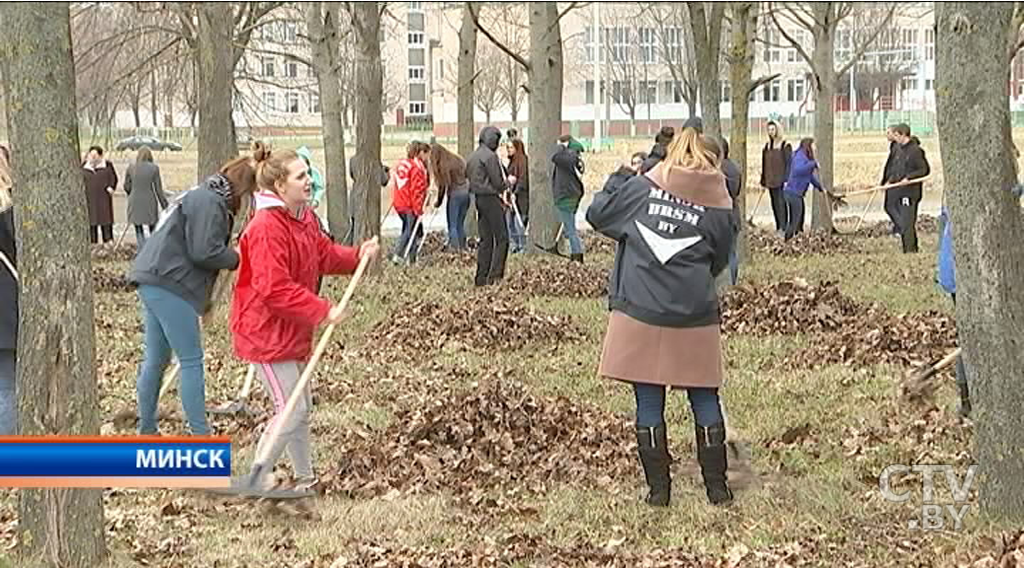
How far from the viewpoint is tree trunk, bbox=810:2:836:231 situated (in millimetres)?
23125

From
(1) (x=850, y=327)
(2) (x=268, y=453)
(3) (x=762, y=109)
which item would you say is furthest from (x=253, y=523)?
(3) (x=762, y=109)

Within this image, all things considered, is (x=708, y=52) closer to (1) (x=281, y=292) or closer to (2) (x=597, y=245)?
(2) (x=597, y=245)

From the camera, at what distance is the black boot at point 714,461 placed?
6.78 meters

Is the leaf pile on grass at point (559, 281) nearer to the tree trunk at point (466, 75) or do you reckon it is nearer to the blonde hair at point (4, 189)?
the tree trunk at point (466, 75)

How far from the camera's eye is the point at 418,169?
65.5 ft

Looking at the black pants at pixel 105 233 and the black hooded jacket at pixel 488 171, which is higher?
the black hooded jacket at pixel 488 171

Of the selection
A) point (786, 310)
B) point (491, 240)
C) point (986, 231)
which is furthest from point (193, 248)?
point (491, 240)

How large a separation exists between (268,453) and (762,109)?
80.7 metres

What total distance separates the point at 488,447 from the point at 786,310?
5092 millimetres

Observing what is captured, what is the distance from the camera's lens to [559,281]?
15391 millimetres

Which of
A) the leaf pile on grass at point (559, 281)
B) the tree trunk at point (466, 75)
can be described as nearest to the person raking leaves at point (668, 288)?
the leaf pile on grass at point (559, 281)

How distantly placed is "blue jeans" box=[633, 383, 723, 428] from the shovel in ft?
4.47

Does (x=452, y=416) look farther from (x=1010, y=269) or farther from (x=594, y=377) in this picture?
(x=1010, y=269)

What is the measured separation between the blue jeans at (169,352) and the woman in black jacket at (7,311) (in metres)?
0.63
